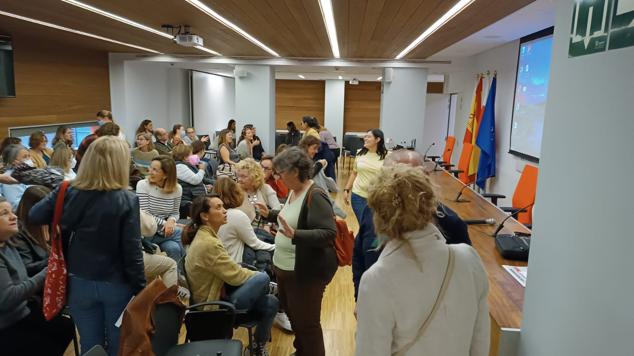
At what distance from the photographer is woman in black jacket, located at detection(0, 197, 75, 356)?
215 centimetres

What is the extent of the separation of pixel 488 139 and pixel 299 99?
9.81 metres

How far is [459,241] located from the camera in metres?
2.10

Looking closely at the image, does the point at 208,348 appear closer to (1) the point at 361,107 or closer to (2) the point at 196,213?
(2) the point at 196,213

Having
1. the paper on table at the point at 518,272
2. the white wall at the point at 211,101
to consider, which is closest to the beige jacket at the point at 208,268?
the paper on table at the point at 518,272

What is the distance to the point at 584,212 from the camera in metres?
1.33

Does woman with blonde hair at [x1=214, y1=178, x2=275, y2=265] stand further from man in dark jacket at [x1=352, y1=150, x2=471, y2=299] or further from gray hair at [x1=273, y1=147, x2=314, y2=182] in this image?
man in dark jacket at [x1=352, y1=150, x2=471, y2=299]

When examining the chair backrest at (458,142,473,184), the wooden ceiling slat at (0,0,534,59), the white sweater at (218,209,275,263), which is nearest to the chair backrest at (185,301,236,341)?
the white sweater at (218,209,275,263)

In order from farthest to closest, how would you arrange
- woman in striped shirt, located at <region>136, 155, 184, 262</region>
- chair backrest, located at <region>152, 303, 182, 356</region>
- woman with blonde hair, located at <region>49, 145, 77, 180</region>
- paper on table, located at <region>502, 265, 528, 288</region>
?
woman with blonde hair, located at <region>49, 145, 77, 180</region> → woman in striped shirt, located at <region>136, 155, 184, 262</region> → paper on table, located at <region>502, 265, 528, 288</region> → chair backrest, located at <region>152, 303, 182, 356</region>

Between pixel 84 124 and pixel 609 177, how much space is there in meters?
8.99

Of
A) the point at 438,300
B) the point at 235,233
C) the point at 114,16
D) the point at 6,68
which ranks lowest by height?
the point at 235,233

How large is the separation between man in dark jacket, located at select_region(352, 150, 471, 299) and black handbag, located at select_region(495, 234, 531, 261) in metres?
0.79

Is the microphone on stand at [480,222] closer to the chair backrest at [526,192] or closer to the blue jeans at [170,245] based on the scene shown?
the chair backrest at [526,192]

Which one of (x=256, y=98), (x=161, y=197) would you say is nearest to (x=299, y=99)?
(x=256, y=98)

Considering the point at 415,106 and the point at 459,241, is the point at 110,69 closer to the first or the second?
the point at 415,106
